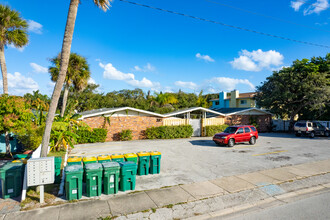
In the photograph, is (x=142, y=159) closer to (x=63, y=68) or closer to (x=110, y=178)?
(x=110, y=178)

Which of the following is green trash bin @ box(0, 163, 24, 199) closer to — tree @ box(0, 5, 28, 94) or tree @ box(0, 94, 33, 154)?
tree @ box(0, 94, 33, 154)

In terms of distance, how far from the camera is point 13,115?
969cm

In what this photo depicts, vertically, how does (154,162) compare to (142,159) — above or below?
below

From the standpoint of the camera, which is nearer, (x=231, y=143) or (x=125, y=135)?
(x=231, y=143)

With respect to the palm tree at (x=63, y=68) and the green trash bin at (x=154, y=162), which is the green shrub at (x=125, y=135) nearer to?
the green trash bin at (x=154, y=162)

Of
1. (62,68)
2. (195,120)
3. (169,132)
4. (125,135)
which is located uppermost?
(62,68)

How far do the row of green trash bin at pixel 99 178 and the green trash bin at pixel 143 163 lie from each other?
1.45 meters

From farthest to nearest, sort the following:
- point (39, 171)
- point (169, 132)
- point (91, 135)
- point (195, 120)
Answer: point (195, 120) < point (169, 132) < point (91, 135) < point (39, 171)

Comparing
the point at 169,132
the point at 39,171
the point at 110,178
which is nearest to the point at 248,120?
the point at 169,132

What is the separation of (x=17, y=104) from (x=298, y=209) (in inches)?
484

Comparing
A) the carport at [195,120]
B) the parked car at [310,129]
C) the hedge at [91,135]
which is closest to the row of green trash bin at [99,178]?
the hedge at [91,135]

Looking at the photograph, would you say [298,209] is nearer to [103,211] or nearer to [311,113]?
[103,211]

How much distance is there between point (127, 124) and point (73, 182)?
509 inches

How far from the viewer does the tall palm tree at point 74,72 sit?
1534cm
